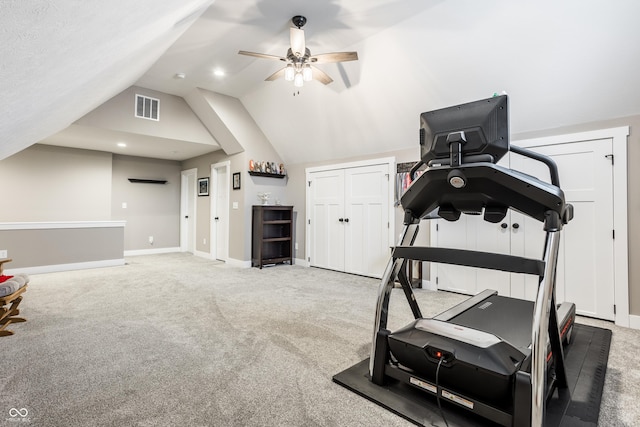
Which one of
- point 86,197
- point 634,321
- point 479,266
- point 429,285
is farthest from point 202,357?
point 86,197

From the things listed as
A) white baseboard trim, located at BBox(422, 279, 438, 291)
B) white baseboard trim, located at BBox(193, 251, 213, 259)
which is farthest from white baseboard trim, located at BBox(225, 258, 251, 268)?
white baseboard trim, located at BBox(422, 279, 438, 291)

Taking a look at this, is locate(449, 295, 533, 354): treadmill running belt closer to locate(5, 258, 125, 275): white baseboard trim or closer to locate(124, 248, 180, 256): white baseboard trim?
locate(5, 258, 125, 275): white baseboard trim

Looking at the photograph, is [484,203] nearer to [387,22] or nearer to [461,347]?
[461,347]

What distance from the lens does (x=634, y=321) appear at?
2.87 metres

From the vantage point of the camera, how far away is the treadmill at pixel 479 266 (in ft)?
4.62

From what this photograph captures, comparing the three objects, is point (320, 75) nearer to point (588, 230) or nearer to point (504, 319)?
point (504, 319)

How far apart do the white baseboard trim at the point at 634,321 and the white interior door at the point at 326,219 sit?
3.44 meters

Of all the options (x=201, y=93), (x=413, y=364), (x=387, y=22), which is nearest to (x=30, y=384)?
(x=413, y=364)

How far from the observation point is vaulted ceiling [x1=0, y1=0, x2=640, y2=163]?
1.46 meters

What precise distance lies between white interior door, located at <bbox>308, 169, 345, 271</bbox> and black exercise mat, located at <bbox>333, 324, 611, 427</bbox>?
10.8 ft

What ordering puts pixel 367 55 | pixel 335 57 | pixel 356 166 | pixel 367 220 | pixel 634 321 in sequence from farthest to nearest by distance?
pixel 356 166 → pixel 367 220 → pixel 367 55 → pixel 335 57 → pixel 634 321

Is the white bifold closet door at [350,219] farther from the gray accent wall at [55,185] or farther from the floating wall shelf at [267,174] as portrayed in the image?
the gray accent wall at [55,185]

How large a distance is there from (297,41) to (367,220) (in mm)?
2779

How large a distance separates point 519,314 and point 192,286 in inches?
148
